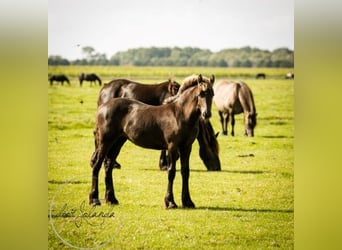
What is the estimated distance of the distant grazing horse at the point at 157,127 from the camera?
18.2 feet

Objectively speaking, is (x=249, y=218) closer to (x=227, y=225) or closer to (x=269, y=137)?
(x=227, y=225)

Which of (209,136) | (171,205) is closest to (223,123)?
(209,136)

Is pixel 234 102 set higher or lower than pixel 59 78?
lower

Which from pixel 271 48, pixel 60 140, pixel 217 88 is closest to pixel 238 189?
pixel 217 88

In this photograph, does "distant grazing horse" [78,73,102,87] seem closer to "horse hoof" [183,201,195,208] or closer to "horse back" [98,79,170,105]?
"horse back" [98,79,170,105]

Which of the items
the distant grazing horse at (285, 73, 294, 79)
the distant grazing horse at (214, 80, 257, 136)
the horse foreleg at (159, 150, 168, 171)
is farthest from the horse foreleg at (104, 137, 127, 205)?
the distant grazing horse at (285, 73, 294, 79)

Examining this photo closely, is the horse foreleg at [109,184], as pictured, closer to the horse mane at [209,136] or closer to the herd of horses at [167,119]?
the herd of horses at [167,119]

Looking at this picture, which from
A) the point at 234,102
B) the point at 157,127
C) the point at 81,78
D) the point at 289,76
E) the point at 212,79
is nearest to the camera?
the point at 212,79

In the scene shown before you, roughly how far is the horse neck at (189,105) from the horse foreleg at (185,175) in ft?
1.04

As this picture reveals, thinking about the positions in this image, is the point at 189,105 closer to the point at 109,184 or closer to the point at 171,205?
the point at 171,205

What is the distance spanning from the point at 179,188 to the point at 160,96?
0.95 meters

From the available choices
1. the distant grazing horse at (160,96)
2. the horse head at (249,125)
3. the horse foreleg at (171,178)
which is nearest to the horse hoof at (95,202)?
the distant grazing horse at (160,96)

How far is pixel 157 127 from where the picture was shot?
5664mm
